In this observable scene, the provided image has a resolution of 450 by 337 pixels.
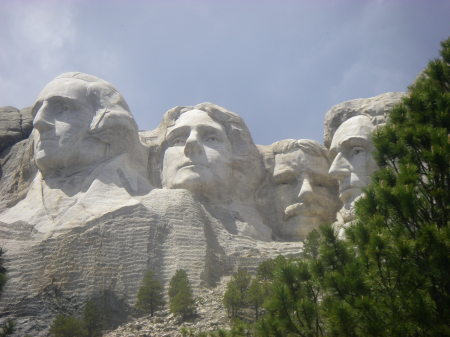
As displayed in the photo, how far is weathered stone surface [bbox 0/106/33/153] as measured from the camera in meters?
16.8

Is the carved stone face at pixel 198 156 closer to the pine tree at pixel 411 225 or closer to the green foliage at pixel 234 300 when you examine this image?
the green foliage at pixel 234 300

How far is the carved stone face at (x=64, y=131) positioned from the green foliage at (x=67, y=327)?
395 cm

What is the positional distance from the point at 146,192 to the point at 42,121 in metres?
2.27

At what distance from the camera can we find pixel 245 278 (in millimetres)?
11422

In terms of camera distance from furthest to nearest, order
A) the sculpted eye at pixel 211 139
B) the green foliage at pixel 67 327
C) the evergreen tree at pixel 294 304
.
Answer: the sculpted eye at pixel 211 139, the green foliage at pixel 67 327, the evergreen tree at pixel 294 304

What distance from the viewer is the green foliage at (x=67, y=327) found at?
10719 mm

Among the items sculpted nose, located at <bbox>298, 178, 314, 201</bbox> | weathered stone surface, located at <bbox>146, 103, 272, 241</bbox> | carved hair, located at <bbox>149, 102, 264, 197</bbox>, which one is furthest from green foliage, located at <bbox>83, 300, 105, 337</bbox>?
sculpted nose, located at <bbox>298, 178, 314, 201</bbox>

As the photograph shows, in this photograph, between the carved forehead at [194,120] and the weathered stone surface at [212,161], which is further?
the carved forehead at [194,120]

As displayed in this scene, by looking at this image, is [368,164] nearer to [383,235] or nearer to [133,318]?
[133,318]

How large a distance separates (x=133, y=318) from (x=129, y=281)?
0.76 meters

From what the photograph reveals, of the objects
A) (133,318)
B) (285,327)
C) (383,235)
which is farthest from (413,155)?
(133,318)

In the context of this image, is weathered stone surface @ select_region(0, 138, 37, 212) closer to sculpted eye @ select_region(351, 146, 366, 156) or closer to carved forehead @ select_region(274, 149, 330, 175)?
carved forehead @ select_region(274, 149, 330, 175)

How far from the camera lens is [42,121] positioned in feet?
46.8

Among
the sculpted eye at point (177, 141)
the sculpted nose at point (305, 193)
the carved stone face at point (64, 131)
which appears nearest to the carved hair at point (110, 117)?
the carved stone face at point (64, 131)
